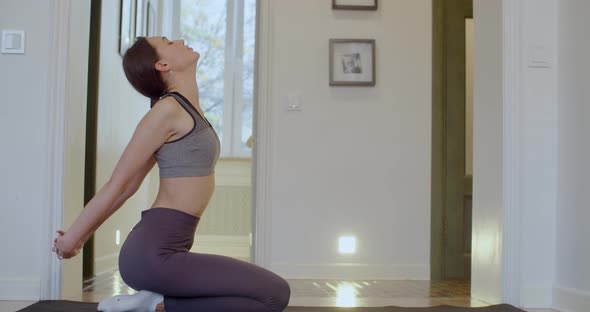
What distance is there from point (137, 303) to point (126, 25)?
377 centimetres

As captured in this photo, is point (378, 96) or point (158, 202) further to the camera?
point (378, 96)

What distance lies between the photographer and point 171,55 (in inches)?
78.3

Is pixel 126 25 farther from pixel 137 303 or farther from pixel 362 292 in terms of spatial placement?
pixel 137 303

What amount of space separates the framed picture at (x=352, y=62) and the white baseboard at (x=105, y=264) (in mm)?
1946

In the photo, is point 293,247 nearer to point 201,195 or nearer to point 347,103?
point 347,103

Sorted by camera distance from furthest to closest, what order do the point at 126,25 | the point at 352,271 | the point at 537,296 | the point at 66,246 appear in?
the point at 126,25 → the point at 352,271 → the point at 537,296 → the point at 66,246

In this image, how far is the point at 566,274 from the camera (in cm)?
313

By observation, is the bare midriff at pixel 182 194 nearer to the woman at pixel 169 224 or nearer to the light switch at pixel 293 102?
the woman at pixel 169 224

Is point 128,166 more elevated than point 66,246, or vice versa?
point 128,166

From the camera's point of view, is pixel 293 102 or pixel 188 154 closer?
pixel 188 154

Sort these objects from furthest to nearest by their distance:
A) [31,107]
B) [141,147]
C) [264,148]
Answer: [264,148], [31,107], [141,147]

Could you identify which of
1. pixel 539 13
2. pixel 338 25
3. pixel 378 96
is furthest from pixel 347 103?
pixel 539 13

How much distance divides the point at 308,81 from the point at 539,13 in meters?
1.76

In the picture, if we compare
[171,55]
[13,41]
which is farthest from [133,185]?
[13,41]
